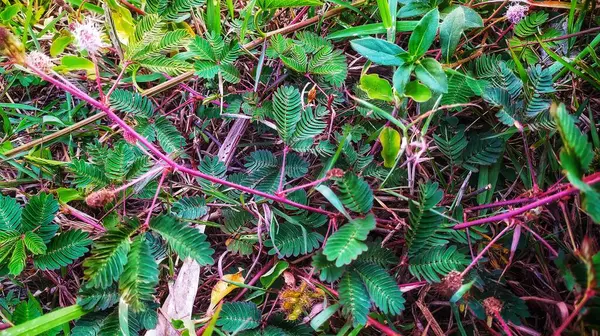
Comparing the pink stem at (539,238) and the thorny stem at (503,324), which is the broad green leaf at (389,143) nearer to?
the pink stem at (539,238)

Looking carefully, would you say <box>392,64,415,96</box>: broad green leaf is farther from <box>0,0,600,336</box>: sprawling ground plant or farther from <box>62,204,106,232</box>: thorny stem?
<box>62,204,106,232</box>: thorny stem

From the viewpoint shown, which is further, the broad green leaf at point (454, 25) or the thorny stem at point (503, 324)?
the broad green leaf at point (454, 25)

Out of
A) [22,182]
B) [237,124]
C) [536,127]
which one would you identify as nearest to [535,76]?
[536,127]

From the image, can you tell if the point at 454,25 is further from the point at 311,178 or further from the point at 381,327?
the point at 381,327

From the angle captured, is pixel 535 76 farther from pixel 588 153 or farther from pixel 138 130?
pixel 138 130

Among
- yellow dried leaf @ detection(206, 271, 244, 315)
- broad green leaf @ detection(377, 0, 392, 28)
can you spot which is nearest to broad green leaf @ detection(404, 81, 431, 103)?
broad green leaf @ detection(377, 0, 392, 28)

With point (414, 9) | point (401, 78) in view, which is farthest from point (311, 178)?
point (414, 9)

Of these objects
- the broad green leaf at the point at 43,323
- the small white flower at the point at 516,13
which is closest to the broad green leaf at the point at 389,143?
the small white flower at the point at 516,13
